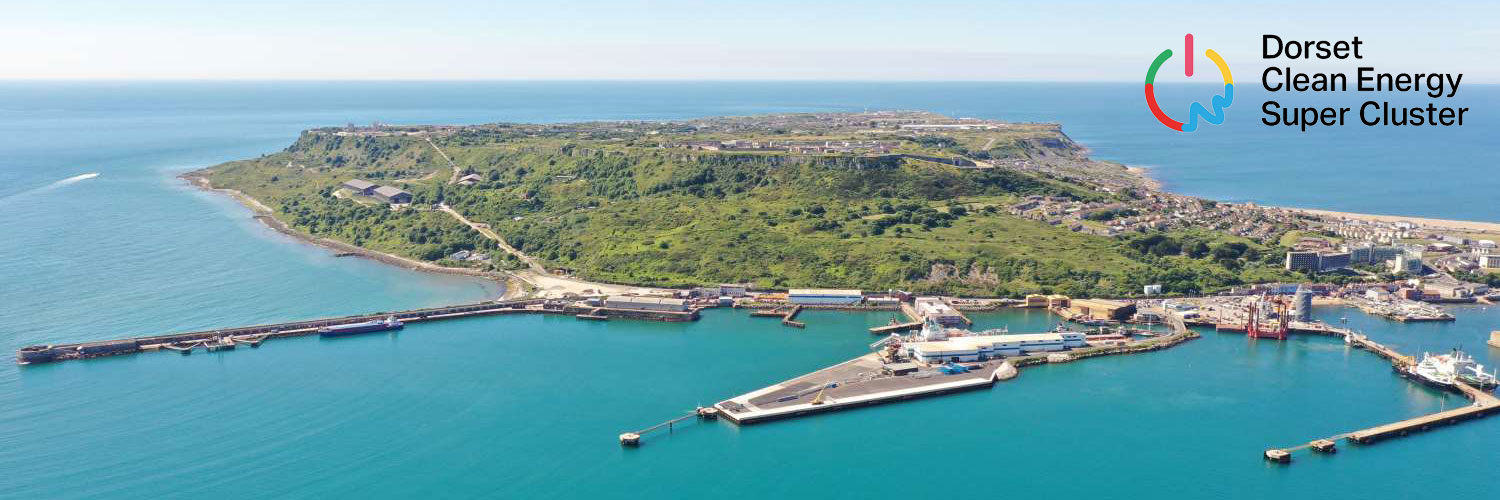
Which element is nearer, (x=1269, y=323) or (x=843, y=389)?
(x=843, y=389)

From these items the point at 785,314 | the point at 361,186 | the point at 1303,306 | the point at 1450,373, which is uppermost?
the point at 361,186

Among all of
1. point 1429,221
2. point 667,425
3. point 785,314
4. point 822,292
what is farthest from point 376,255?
point 1429,221

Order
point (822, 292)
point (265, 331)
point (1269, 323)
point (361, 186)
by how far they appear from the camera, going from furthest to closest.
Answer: point (361, 186) < point (822, 292) < point (1269, 323) < point (265, 331)

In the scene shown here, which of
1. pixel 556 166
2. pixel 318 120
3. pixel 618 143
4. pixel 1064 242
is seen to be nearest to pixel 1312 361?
pixel 1064 242

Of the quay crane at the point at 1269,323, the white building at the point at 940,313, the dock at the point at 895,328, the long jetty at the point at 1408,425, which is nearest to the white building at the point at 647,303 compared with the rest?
the dock at the point at 895,328

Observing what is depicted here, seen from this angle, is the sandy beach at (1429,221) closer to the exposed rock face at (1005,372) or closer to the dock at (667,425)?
the exposed rock face at (1005,372)

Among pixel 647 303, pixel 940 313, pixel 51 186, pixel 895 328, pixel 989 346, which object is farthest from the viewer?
pixel 51 186

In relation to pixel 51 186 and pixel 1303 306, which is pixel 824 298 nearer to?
Result: pixel 1303 306

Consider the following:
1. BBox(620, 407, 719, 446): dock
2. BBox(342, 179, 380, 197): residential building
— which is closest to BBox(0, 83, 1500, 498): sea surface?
BBox(620, 407, 719, 446): dock

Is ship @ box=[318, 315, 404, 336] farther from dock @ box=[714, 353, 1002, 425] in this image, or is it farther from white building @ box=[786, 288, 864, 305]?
white building @ box=[786, 288, 864, 305]
